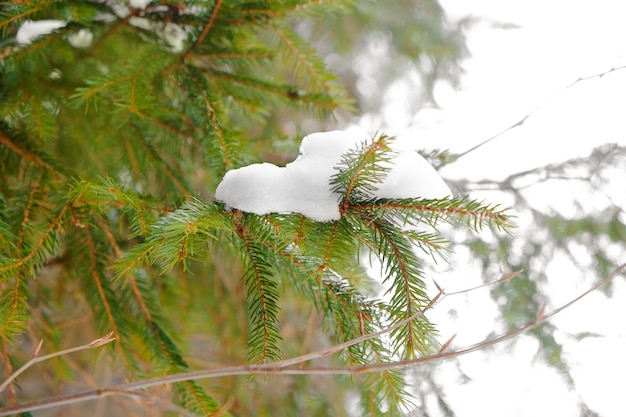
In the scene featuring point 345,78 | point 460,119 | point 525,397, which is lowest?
point 525,397

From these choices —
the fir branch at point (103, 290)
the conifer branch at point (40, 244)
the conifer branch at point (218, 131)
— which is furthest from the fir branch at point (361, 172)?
the fir branch at point (103, 290)

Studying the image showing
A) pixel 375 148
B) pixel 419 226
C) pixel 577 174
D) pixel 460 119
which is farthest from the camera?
pixel 460 119

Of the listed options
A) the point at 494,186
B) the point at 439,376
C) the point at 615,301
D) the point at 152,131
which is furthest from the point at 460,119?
the point at 152,131

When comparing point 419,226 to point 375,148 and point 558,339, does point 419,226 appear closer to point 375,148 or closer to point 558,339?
point 375,148

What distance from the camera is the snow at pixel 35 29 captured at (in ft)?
3.66

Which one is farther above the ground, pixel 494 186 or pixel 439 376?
pixel 494 186

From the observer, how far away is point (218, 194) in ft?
2.55

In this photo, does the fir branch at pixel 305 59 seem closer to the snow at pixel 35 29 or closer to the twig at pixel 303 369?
the snow at pixel 35 29

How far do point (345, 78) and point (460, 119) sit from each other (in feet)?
4.10

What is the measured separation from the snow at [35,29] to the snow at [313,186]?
701mm

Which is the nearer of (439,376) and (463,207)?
(463,207)

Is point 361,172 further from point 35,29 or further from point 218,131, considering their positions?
point 35,29

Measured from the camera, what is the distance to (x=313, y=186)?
28.9 inches

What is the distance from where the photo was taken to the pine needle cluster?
716 mm
